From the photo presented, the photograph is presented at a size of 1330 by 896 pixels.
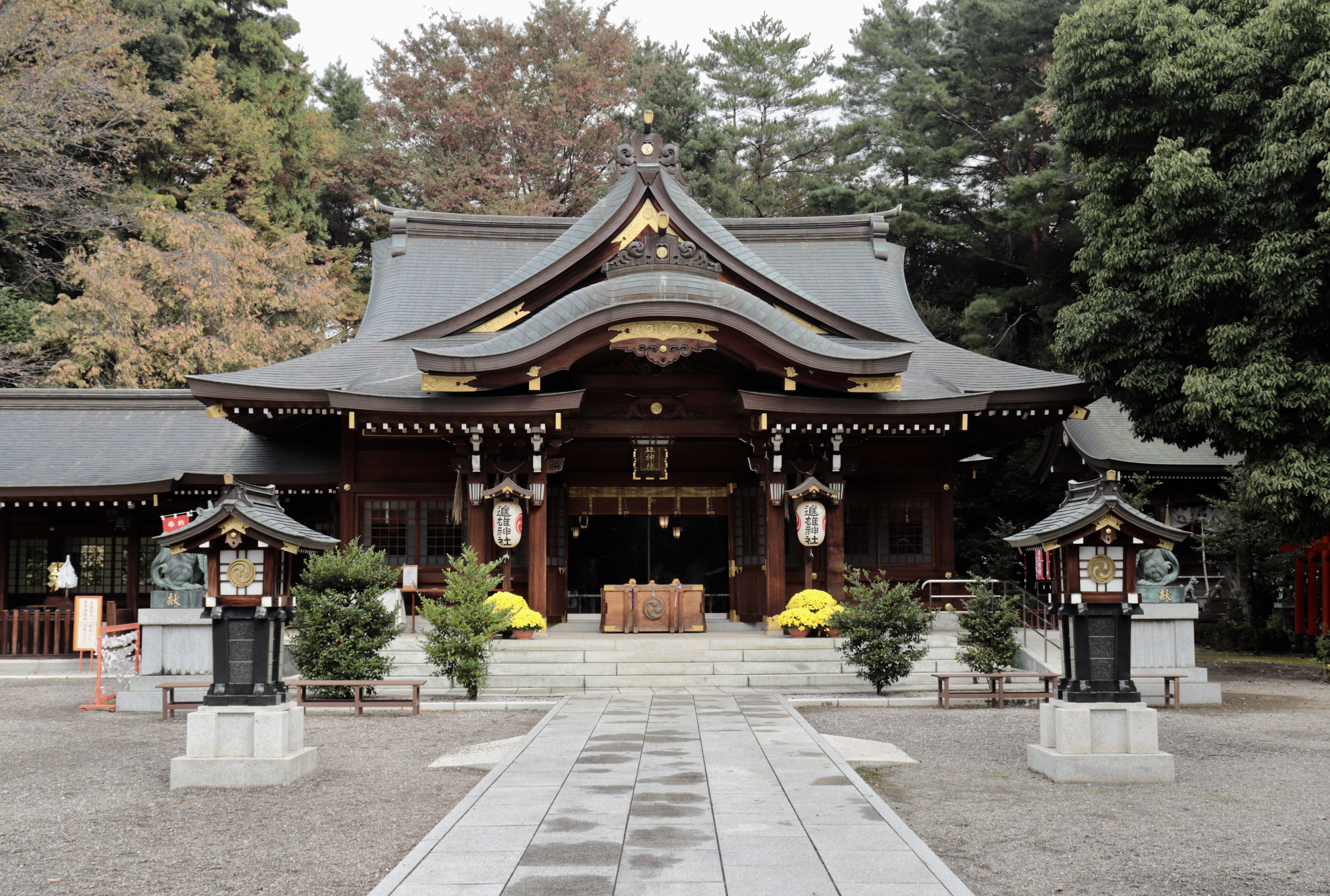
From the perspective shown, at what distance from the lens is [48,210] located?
31.6 metres

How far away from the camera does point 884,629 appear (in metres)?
14.2

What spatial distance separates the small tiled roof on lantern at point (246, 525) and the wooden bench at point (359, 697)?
10.6 feet

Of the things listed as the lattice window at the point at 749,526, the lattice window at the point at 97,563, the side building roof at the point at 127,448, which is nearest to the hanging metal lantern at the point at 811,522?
the lattice window at the point at 749,526

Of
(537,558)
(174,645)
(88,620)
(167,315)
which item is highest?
(167,315)

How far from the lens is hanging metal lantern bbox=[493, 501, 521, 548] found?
60.2 feet

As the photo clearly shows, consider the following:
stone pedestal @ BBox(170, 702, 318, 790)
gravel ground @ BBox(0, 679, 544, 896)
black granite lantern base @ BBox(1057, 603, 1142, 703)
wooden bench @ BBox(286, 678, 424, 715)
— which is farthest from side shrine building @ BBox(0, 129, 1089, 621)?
stone pedestal @ BBox(170, 702, 318, 790)

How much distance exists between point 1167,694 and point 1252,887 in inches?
335

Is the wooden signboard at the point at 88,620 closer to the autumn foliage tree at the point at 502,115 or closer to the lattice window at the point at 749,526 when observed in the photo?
the lattice window at the point at 749,526

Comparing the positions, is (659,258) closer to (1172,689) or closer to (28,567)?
(1172,689)

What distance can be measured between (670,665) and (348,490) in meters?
7.35

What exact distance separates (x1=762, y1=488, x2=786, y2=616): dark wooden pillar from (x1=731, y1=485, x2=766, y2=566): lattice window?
5.43ft

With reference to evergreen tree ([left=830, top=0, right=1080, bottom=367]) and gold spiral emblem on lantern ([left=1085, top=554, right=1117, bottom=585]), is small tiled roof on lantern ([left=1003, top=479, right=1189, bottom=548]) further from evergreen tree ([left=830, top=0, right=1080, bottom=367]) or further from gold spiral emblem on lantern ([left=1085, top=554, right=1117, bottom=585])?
evergreen tree ([left=830, top=0, right=1080, bottom=367])

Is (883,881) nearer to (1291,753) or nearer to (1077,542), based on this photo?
(1077,542)

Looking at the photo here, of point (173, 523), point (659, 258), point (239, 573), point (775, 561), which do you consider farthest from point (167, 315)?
point (239, 573)
